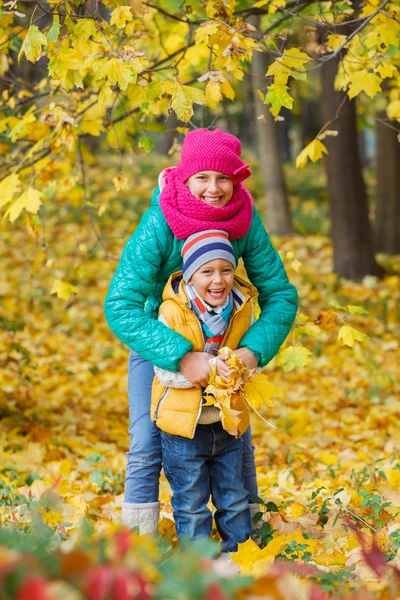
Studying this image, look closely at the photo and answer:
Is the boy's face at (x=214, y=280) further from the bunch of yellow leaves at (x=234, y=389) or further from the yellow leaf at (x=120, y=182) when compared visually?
the yellow leaf at (x=120, y=182)

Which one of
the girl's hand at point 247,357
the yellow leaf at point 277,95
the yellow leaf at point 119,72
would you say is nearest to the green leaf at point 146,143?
the yellow leaf at point 277,95

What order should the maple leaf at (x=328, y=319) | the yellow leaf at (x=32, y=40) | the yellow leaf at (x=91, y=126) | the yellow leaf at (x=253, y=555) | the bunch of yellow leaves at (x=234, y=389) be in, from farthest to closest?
the yellow leaf at (x=91, y=126)
the maple leaf at (x=328, y=319)
the yellow leaf at (x=32, y=40)
the bunch of yellow leaves at (x=234, y=389)
the yellow leaf at (x=253, y=555)

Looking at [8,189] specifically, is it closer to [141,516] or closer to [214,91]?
[214,91]

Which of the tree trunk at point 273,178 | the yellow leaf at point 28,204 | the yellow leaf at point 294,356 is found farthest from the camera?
the tree trunk at point 273,178

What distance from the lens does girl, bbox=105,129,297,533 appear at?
2645 millimetres

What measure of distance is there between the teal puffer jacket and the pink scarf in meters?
0.08

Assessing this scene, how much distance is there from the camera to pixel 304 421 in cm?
581

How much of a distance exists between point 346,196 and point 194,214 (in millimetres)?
6810

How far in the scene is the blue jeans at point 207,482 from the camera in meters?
2.74

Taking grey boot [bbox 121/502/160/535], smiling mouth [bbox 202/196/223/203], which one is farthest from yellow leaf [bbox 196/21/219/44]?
grey boot [bbox 121/502/160/535]

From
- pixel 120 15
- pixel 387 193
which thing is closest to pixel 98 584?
pixel 120 15

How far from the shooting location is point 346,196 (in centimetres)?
912

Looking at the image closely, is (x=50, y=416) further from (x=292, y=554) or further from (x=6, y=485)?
(x=292, y=554)

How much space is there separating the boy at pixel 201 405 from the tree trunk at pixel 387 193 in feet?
27.3
